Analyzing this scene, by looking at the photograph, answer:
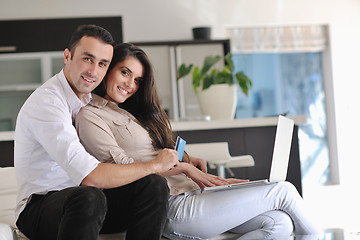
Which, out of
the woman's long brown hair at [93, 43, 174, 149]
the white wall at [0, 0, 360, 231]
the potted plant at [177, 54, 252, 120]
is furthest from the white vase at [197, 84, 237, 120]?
the white wall at [0, 0, 360, 231]

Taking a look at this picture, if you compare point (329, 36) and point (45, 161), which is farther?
point (329, 36)

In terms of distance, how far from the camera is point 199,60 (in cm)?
636

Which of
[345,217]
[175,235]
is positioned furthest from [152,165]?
[345,217]

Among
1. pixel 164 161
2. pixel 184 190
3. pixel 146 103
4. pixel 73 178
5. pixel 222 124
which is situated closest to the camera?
pixel 73 178

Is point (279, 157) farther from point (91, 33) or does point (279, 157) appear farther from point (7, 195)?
point (7, 195)

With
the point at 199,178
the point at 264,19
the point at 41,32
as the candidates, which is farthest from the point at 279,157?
the point at 264,19

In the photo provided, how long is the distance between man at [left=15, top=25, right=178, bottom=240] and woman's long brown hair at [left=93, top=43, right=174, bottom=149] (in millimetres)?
296

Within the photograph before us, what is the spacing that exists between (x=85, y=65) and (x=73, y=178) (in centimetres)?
48

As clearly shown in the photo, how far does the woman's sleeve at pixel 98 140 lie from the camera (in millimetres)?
2021

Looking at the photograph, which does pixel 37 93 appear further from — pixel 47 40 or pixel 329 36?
pixel 329 36

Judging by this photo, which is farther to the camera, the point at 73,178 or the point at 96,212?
the point at 73,178

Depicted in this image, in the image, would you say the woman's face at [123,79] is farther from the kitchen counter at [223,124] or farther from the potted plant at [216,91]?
the potted plant at [216,91]

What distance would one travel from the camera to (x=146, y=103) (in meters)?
2.39

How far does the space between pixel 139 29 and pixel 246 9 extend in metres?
1.47
